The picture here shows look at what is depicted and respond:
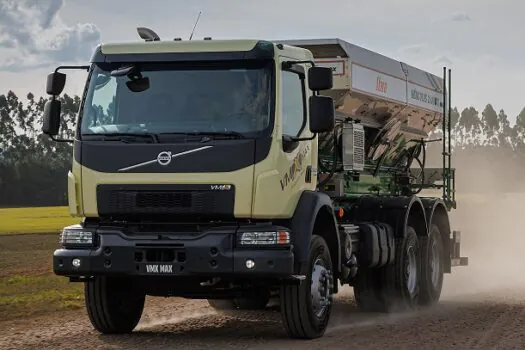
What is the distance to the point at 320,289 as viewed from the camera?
431 inches

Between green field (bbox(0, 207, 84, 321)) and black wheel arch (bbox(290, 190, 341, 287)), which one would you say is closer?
black wheel arch (bbox(290, 190, 341, 287))

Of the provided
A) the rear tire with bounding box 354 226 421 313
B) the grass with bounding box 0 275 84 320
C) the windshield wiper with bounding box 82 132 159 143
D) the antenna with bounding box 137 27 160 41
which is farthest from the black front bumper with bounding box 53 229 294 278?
the rear tire with bounding box 354 226 421 313

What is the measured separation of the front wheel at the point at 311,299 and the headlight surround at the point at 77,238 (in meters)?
2.01

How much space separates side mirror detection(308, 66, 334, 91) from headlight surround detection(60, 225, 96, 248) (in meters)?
2.65

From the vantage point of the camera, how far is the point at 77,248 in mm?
10344

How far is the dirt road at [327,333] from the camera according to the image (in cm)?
1045

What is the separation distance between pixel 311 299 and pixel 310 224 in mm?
843

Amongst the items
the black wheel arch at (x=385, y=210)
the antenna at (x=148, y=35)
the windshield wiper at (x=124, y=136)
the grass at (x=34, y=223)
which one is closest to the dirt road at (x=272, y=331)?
the black wheel arch at (x=385, y=210)

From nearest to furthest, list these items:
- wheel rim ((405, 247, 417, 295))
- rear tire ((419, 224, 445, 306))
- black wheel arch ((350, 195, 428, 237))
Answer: black wheel arch ((350, 195, 428, 237))
wheel rim ((405, 247, 417, 295))
rear tire ((419, 224, 445, 306))

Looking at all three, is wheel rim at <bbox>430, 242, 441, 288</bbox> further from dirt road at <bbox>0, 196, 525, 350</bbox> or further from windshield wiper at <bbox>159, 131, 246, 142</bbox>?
windshield wiper at <bbox>159, 131, 246, 142</bbox>

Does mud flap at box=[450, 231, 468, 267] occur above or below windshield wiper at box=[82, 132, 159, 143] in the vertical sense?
below

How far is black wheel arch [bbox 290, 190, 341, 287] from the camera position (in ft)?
33.4

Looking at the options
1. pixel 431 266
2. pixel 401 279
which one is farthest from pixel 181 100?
pixel 431 266

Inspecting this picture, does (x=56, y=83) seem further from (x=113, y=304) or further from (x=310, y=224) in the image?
(x=310, y=224)
